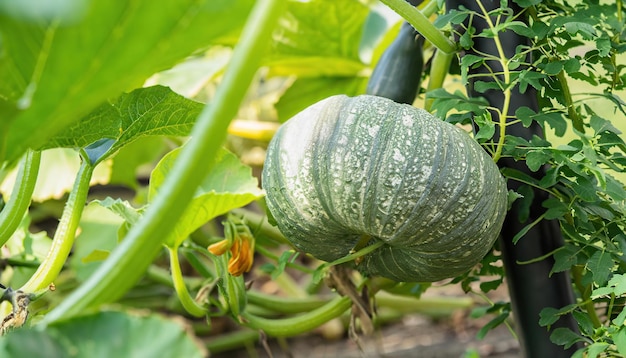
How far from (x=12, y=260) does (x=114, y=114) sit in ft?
1.65

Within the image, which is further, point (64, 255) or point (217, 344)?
point (217, 344)

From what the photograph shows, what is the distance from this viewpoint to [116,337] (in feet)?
1.42

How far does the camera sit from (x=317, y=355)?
1790mm

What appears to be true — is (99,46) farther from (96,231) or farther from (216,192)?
(96,231)

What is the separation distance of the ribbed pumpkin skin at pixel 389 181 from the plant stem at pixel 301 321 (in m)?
0.32

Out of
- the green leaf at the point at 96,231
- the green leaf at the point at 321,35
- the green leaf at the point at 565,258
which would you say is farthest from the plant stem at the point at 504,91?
the green leaf at the point at 96,231

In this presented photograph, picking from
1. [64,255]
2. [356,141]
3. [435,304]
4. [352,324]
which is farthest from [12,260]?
[435,304]

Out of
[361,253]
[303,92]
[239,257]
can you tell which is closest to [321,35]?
[303,92]

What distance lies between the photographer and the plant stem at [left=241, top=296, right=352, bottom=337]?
3.60ft

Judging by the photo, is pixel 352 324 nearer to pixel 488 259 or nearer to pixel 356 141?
pixel 488 259

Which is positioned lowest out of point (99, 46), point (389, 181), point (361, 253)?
point (361, 253)

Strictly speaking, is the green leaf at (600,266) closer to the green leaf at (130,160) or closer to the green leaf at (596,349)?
the green leaf at (596,349)

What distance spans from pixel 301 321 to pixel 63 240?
484 mm

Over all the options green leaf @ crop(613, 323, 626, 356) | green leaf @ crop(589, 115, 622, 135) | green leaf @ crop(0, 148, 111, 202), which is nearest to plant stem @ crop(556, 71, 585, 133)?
green leaf @ crop(589, 115, 622, 135)
